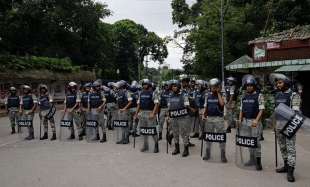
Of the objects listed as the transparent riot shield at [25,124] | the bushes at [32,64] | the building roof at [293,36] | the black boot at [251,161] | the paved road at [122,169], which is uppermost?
the building roof at [293,36]

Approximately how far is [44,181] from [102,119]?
5.76 m

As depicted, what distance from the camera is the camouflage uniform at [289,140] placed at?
8.12 m

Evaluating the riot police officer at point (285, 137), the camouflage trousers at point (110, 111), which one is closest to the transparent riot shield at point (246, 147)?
the riot police officer at point (285, 137)

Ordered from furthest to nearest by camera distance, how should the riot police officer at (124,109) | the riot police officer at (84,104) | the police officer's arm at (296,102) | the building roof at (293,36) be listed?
the building roof at (293,36), the riot police officer at (84,104), the riot police officer at (124,109), the police officer's arm at (296,102)

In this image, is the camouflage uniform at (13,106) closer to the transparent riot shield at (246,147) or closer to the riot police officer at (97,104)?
the riot police officer at (97,104)

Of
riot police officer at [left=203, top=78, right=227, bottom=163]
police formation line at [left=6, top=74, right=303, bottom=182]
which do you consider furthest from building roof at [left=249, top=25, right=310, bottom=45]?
riot police officer at [left=203, top=78, right=227, bottom=163]

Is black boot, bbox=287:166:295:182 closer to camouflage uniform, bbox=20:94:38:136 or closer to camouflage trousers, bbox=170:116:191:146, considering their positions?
camouflage trousers, bbox=170:116:191:146

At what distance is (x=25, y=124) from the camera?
561 inches

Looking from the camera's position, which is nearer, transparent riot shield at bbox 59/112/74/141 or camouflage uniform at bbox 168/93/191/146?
camouflage uniform at bbox 168/93/191/146

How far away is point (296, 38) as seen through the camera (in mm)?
20078

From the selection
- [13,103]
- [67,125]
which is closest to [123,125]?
[67,125]

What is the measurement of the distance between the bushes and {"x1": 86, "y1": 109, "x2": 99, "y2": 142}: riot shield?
52.8 feet

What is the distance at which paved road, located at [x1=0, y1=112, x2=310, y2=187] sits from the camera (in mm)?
8078

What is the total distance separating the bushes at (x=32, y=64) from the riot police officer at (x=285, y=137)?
22.7m
